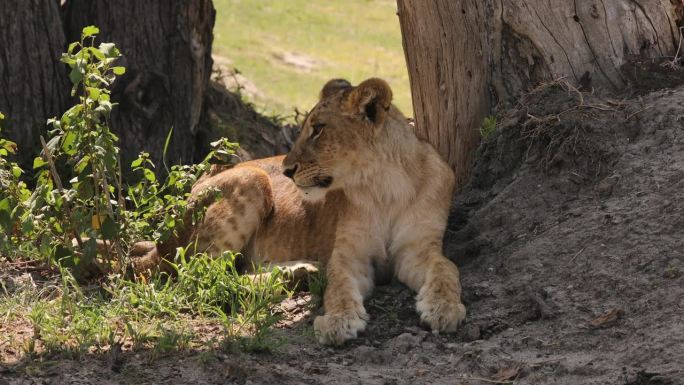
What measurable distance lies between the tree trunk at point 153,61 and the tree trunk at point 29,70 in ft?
1.23

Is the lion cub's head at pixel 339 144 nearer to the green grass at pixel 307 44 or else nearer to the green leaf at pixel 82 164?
the green leaf at pixel 82 164

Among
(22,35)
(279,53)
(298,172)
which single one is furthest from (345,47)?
(298,172)

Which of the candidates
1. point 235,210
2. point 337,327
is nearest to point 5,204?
point 235,210

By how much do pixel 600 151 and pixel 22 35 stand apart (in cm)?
377

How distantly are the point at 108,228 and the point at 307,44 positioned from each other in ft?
34.8

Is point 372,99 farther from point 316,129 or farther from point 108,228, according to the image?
point 108,228

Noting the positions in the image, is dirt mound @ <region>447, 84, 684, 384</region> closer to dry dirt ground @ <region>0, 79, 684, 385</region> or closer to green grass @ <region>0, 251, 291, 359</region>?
dry dirt ground @ <region>0, 79, 684, 385</region>

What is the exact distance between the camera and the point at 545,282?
5484mm

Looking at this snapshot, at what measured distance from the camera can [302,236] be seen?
258 inches

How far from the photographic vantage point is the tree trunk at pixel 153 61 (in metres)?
7.90

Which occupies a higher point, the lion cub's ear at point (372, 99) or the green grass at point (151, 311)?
the lion cub's ear at point (372, 99)

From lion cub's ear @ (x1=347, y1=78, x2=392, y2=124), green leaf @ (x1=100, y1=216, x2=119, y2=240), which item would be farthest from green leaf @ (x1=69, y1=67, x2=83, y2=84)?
lion cub's ear @ (x1=347, y1=78, x2=392, y2=124)

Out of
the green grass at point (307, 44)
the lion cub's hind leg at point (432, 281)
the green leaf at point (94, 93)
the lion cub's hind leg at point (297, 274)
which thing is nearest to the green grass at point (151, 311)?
the lion cub's hind leg at point (297, 274)

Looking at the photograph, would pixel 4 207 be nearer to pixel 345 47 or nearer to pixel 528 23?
pixel 528 23
